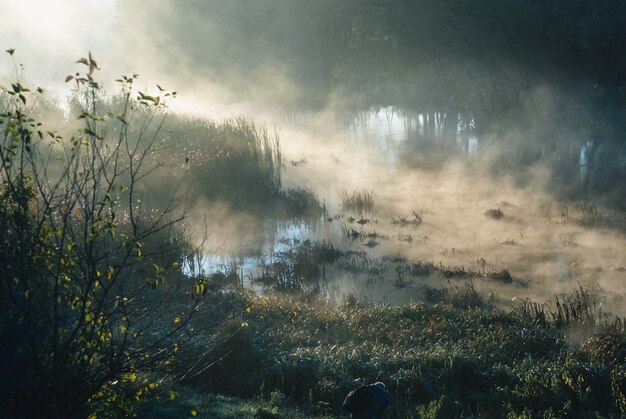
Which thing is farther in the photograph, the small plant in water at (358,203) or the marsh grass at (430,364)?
the small plant in water at (358,203)

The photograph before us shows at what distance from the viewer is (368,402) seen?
15.8 feet

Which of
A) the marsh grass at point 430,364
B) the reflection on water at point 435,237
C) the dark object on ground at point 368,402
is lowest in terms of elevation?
the marsh grass at point 430,364

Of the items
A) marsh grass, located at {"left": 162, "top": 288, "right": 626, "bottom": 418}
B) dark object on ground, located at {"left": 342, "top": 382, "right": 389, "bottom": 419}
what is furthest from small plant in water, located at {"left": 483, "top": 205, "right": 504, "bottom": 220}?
dark object on ground, located at {"left": 342, "top": 382, "right": 389, "bottom": 419}

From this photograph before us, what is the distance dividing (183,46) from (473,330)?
1465 inches

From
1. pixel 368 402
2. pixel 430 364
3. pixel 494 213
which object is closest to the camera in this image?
pixel 368 402

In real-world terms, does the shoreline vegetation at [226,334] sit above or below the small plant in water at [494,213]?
below

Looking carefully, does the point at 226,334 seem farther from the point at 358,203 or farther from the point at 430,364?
the point at 358,203

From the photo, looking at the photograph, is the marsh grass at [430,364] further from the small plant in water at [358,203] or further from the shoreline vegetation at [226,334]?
the small plant in water at [358,203]

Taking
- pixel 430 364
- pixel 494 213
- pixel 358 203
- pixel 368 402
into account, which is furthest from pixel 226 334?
pixel 358 203

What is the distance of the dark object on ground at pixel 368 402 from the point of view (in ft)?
15.8

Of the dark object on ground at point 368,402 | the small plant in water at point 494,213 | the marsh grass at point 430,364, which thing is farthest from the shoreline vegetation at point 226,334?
the small plant in water at point 494,213

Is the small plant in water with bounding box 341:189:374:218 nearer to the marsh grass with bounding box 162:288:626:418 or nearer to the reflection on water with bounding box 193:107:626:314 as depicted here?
the reflection on water with bounding box 193:107:626:314

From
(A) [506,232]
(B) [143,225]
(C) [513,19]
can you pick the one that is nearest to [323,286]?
(B) [143,225]

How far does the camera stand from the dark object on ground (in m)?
4.81
